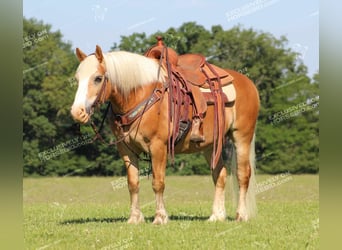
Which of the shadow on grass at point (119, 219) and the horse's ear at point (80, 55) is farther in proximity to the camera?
the shadow on grass at point (119, 219)

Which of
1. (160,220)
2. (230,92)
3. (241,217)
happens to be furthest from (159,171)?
(230,92)

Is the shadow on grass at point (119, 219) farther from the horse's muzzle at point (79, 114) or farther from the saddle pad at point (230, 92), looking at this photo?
the horse's muzzle at point (79, 114)

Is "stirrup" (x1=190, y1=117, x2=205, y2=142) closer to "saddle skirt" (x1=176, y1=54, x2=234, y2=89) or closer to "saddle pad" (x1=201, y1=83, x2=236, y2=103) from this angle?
"saddle skirt" (x1=176, y1=54, x2=234, y2=89)

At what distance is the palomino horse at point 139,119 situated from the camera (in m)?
8.66

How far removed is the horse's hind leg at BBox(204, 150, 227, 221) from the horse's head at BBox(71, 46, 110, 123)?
3.06 metres

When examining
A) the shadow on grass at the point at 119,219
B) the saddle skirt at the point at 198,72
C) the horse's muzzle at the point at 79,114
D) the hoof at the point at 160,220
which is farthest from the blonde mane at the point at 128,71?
the shadow on grass at the point at 119,219

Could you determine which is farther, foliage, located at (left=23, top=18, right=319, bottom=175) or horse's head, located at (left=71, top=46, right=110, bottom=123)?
foliage, located at (left=23, top=18, right=319, bottom=175)

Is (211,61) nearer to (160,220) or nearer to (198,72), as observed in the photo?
(198,72)

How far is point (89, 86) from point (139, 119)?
1115 mm

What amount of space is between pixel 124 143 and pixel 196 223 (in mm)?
1800

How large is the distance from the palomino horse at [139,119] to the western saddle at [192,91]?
0.13 m

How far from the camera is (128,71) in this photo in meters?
9.15

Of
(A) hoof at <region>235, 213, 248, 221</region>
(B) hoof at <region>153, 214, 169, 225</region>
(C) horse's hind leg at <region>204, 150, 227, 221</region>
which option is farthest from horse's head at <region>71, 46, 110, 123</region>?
(A) hoof at <region>235, 213, 248, 221</region>

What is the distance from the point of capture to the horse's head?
8.36m
